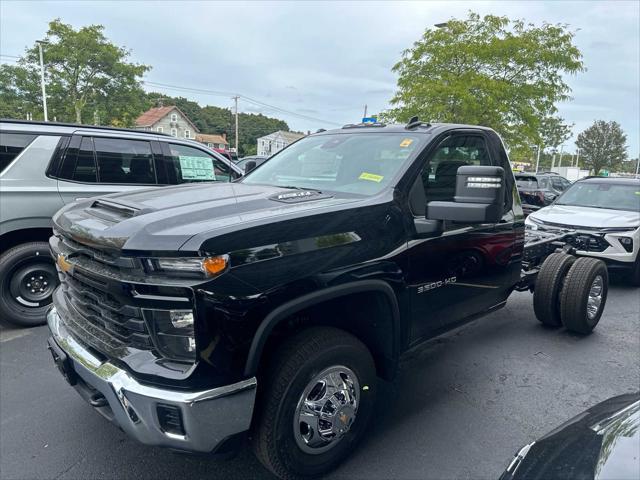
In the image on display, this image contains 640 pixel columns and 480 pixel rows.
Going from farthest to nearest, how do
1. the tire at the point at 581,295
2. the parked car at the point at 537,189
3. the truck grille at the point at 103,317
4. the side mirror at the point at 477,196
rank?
the parked car at the point at 537,189 → the tire at the point at 581,295 → the side mirror at the point at 477,196 → the truck grille at the point at 103,317

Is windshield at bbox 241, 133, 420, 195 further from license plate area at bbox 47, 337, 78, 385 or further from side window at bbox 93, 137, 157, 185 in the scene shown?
side window at bbox 93, 137, 157, 185

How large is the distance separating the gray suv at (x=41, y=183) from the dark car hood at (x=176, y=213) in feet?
7.13

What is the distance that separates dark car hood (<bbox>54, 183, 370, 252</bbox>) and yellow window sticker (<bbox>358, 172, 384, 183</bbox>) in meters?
0.29

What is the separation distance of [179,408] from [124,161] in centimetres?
412

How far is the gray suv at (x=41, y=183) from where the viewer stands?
14.5 feet

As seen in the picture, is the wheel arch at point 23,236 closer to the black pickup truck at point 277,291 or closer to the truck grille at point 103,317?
the black pickup truck at point 277,291

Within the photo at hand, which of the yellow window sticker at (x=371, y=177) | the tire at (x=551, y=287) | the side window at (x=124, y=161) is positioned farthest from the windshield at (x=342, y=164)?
the tire at (x=551, y=287)

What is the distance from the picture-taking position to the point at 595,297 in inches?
194

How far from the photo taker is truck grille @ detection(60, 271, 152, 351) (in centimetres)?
201

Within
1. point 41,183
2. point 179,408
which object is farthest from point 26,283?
point 179,408

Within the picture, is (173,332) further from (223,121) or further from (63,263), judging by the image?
(223,121)

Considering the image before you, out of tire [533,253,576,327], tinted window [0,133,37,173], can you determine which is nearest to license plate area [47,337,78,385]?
tinted window [0,133,37,173]

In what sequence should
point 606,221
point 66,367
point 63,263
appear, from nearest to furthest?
point 66,367
point 63,263
point 606,221

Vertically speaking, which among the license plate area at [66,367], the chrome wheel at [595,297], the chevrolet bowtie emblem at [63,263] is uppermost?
the chevrolet bowtie emblem at [63,263]
